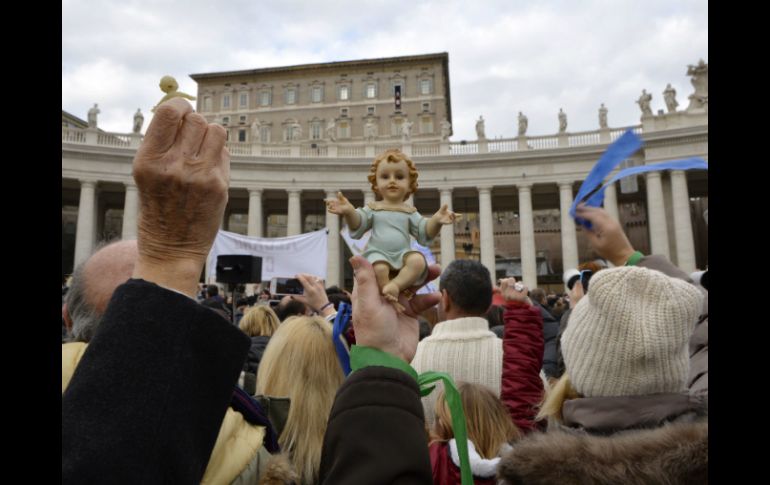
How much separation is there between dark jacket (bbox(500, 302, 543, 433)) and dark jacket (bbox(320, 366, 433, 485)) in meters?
2.49

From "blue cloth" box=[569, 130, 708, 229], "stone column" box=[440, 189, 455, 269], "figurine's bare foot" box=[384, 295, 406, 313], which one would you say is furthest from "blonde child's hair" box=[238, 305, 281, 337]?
"stone column" box=[440, 189, 455, 269]

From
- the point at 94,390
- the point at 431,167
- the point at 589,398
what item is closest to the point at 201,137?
the point at 94,390

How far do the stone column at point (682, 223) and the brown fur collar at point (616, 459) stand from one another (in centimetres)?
4210

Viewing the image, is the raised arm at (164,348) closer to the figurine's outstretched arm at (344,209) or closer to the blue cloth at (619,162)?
the blue cloth at (619,162)

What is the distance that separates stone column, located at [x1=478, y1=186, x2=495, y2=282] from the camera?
144 feet

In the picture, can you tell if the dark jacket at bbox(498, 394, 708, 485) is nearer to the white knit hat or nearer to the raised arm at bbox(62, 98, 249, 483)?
the white knit hat

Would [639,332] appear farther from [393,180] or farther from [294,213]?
[294,213]

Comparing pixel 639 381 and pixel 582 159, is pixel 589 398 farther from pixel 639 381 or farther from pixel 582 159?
pixel 582 159

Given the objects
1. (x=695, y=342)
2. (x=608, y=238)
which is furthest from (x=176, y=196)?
(x=695, y=342)

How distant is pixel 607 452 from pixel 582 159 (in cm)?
4549

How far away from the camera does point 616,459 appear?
1.90 m

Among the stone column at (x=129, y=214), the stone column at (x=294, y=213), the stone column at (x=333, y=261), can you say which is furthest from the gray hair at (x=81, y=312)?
the stone column at (x=294, y=213)
